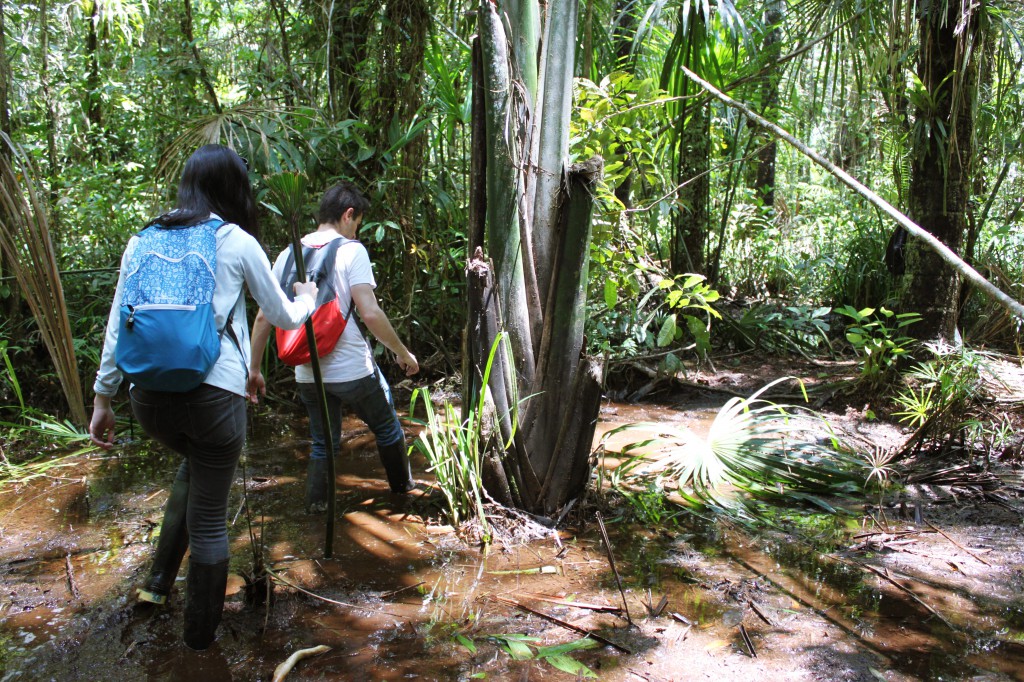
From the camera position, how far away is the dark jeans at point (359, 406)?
396 cm

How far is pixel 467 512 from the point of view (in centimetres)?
383

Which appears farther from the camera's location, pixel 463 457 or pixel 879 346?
pixel 879 346

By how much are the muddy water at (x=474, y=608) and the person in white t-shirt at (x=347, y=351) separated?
39cm

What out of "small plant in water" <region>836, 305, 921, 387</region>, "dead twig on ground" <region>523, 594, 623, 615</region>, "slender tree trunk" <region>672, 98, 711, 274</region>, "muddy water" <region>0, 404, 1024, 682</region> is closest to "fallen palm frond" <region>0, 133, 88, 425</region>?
"muddy water" <region>0, 404, 1024, 682</region>

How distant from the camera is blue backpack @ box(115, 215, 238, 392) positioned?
242 cm

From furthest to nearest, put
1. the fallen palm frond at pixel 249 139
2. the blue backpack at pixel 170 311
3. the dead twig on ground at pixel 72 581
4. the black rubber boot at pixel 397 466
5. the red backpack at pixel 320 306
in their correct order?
the fallen palm frond at pixel 249 139 → the black rubber boot at pixel 397 466 → the red backpack at pixel 320 306 → the dead twig on ground at pixel 72 581 → the blue backpack at pixel 170 311

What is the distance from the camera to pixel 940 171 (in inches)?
222

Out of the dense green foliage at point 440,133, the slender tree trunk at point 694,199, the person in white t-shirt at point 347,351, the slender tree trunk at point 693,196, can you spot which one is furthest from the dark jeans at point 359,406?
the slender tree trunk at point 694,199

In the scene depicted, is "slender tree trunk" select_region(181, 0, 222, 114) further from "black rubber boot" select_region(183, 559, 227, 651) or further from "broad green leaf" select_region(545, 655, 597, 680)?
"broad green leaf" select_region(545, 655, 597, 680)

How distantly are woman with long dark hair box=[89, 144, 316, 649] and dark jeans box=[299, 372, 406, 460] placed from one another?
3.90ft

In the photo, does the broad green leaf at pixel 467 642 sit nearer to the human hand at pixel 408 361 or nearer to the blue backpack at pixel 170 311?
the blue backpack at pixel 170 311

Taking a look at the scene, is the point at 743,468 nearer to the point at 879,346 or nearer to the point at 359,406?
the point at 879,346

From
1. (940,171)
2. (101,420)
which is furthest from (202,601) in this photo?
(940,171)

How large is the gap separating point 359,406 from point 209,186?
1.66 m
